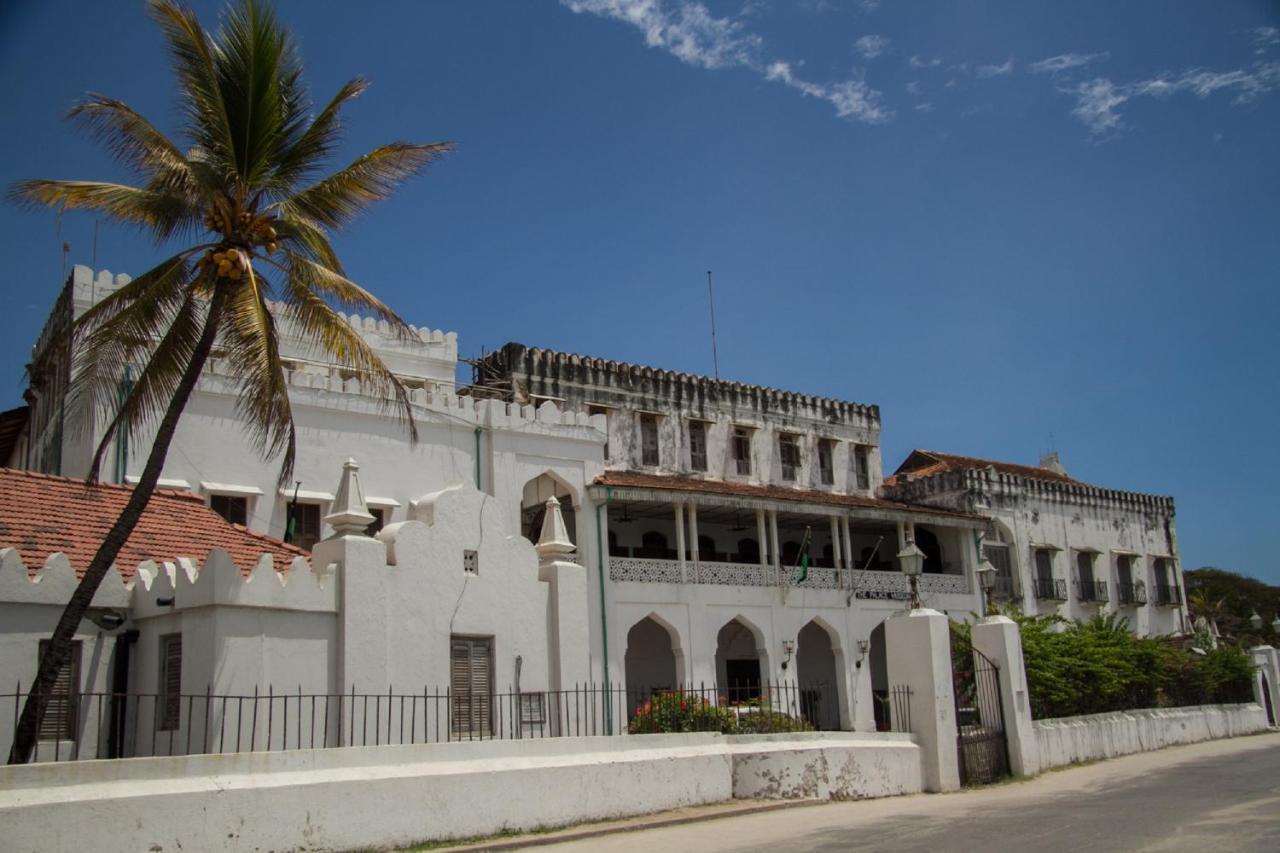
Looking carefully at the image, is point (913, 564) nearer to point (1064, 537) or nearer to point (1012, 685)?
point (1012, 685)

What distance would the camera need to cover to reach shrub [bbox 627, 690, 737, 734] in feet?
51.0

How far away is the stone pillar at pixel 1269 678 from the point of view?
1206 inches

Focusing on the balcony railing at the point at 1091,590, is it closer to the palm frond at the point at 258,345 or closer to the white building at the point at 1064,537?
the white building at the point at 1064,537

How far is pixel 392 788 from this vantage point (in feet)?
35.5

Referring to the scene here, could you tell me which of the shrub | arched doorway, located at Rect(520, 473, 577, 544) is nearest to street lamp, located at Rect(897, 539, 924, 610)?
the shrub

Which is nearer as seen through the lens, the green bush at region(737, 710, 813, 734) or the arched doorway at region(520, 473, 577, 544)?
the green bush at region(737, 710, 813, 734)

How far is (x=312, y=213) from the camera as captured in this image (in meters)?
13.1

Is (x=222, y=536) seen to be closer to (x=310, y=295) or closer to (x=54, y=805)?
(x=310, y=295)

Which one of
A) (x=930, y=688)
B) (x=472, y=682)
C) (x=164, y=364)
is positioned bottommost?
(x=930, y=688)

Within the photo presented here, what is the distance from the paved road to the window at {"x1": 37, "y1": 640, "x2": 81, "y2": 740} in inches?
213

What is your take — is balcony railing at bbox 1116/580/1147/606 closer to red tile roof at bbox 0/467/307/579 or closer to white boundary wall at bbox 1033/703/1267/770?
white boundary wall at bbox 1033/703/1267/770

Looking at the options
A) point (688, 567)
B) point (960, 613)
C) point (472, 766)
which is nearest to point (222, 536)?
point (472, 766)

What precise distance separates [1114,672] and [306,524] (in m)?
15.6

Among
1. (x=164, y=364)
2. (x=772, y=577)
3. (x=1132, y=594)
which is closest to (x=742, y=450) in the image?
(x=772, y=577)
